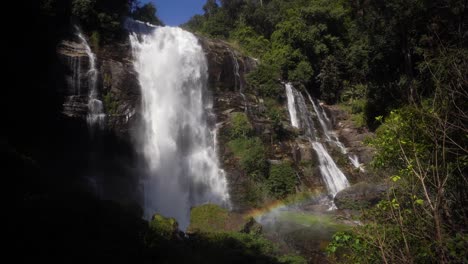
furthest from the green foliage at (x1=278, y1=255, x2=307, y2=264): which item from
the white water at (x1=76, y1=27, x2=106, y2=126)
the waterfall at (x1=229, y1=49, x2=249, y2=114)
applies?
the waterfall at (x1=229, y1=49, x2=249, y2=114)

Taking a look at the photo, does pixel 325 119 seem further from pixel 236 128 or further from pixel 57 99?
pixel 57 99

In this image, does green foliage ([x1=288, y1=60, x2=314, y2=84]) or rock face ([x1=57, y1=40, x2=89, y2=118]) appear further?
green foliage ([x1=288, y1=60, x2=314, y2=84])

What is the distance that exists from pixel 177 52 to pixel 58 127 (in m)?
9.03

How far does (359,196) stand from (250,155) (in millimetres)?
5763

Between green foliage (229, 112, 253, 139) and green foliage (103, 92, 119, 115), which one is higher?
green foliage (103, 92, 119, 115)

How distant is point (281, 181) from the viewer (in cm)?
1933

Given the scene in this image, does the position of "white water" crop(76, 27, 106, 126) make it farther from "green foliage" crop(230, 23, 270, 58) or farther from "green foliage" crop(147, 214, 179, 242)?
"green foliage" crop(230, 23, 270, 58)

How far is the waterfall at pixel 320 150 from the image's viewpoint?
810 inches

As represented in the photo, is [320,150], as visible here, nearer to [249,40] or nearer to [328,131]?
[328,131]

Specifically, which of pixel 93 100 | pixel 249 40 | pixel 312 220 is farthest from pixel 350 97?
pixel 93 100

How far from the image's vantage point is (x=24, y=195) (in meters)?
6.69

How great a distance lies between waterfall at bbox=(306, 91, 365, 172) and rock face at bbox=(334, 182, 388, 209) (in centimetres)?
563

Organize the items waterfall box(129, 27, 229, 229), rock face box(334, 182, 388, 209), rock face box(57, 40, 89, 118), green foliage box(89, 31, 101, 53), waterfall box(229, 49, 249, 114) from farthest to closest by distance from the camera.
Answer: waterfall box(229, 49, 249, 114) → green foliage box(89, 31, 101, 53) → waterfall box(129, 27, 229, 229) → rock face box(57, 40, 89, 118) → rock face box(334, 182, 388, 209)

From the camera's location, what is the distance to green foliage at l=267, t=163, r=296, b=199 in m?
19.1
